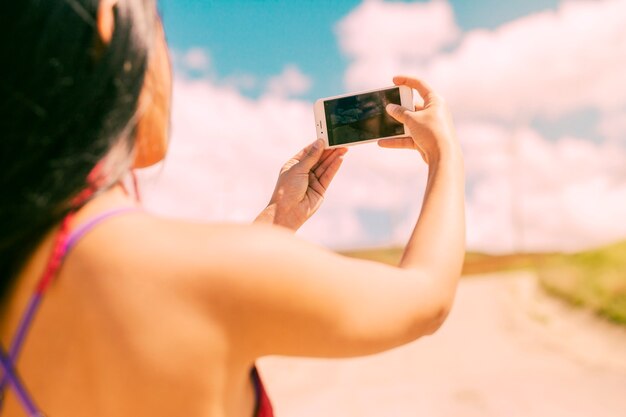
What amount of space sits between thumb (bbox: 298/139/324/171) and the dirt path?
4569 millimetres

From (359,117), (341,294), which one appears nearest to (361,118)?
(359,117)

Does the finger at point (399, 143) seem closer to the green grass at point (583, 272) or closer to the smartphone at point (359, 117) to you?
the smartphone at point (359, 117)

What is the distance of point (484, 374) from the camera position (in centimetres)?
691

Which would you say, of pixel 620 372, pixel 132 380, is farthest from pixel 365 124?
pixel 620 372

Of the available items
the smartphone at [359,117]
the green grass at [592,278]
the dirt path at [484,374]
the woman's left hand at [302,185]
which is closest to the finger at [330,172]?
the woman's left hand at [302,185]

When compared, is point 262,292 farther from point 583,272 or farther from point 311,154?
point 583,272

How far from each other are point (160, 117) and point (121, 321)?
17.0 inches

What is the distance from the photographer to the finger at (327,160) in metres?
2.05

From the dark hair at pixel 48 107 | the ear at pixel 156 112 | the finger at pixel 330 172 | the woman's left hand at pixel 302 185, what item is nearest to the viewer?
the dark hair at pixel 48 107

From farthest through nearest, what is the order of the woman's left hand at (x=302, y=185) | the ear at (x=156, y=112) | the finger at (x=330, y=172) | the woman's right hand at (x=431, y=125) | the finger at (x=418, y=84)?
the finger at (x=330, y=172), the woman's left hand at (x=302, y=185), the finger at (x=418, y=84), the woman's right hand at (x=431, y=125), the ear at (x=156, y=112)

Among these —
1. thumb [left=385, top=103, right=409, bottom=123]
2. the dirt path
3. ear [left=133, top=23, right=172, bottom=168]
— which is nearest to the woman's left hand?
thumb [left=385, top=103, right=409, bottom=123]

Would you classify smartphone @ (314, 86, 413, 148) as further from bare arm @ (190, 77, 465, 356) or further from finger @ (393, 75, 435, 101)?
bare arm @ (190, 77, 465, 356)

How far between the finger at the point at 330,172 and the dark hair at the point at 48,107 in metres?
1.13

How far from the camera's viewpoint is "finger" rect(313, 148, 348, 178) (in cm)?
205
